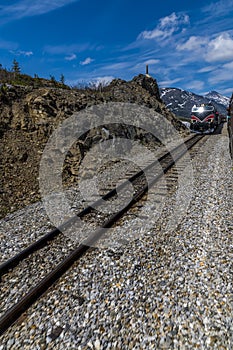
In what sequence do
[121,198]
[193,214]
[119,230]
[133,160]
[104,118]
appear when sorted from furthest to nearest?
[104,118], [133,160], [121,198], [193,214], [119,230]

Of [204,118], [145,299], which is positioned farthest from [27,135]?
[204,118]

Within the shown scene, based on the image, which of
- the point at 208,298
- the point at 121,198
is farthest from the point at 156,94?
the point at 208,298

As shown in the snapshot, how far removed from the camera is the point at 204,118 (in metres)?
22.7

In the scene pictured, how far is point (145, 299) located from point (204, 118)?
21.6m

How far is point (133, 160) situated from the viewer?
1420cm

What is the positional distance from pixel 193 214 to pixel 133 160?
7.68m

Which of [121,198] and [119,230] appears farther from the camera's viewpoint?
[121,198]

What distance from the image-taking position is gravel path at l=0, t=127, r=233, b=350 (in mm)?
3379

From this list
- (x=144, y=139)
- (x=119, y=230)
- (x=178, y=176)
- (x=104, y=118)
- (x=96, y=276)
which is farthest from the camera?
(x=144, y=139)

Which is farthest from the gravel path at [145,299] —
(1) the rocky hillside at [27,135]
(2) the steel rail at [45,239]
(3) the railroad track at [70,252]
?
(1) the rocky hillside at [27,135]

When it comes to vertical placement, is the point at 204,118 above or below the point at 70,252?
above

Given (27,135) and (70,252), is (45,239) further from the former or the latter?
(27,135)

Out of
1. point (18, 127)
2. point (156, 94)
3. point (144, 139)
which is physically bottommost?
point (144, 139)

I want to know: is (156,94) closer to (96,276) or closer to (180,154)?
(180,154)
